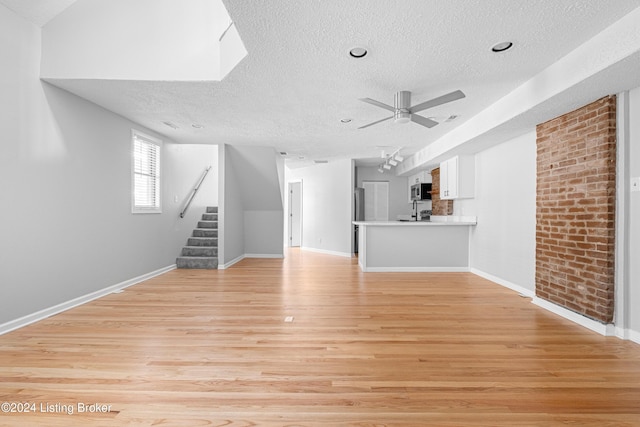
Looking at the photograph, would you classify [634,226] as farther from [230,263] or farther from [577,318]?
[230,263]

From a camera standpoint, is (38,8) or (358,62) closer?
(358,62)

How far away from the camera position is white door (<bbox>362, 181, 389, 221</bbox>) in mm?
9328

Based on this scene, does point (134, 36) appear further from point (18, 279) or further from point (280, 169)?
point (280, 169)

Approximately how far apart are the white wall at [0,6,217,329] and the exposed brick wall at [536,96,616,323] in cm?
553

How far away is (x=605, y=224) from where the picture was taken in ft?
9.20

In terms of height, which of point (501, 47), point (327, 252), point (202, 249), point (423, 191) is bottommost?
point (327, 252)

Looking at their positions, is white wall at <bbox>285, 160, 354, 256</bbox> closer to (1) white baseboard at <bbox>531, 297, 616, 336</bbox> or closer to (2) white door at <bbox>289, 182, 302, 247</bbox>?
(2) white door at <bbox>289, 182, 302, 247</bbox>

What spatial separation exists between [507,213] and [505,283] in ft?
3.55

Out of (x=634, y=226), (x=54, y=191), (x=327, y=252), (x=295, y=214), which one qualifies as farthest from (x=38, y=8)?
(x=295, y=214)

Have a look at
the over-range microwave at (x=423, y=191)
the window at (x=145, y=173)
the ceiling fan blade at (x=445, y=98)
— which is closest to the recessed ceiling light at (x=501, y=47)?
the ceiling fan blade at (x=445, y=98)

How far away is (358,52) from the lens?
262cm

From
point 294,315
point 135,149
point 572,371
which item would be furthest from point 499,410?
point 135,149

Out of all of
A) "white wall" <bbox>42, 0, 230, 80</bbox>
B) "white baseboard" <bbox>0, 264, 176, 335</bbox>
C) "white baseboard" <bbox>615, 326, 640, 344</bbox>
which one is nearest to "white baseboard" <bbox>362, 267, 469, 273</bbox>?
"white baseboard" <bbox>615, 326, 640, 344</bbox>

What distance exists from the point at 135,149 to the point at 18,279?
8.33ft
